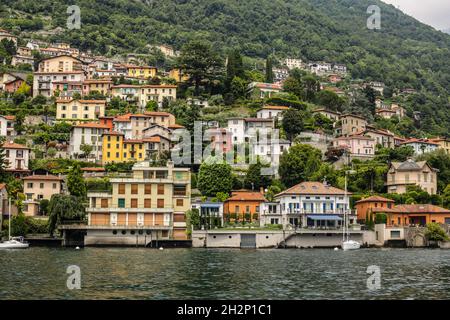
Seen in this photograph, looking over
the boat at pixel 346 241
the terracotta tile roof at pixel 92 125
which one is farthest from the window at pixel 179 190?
the terracotta tile roof at pixel 92 125

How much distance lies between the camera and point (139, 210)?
262 ft

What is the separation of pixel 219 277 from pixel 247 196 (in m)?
47.3

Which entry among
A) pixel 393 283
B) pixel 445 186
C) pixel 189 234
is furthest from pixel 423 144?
pixel 393 283

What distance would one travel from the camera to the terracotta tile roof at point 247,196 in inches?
3489

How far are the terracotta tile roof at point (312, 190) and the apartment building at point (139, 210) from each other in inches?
566

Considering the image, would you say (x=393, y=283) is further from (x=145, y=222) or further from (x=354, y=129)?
(x=354, y=129)

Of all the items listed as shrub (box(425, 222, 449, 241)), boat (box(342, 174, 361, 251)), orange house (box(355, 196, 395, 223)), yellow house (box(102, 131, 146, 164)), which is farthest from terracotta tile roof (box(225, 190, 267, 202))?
shrub (box(425, 222, 449, 241))

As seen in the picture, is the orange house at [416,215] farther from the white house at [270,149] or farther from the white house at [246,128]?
the white house at [246,128]

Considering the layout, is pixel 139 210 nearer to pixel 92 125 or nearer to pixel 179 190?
pixel 179 190

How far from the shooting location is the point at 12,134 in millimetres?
109750

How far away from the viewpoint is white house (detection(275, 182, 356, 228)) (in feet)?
282

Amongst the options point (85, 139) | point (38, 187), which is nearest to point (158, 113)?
point (85, 139)

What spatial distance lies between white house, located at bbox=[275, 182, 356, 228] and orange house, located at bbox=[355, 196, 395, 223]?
1393 millimetres
